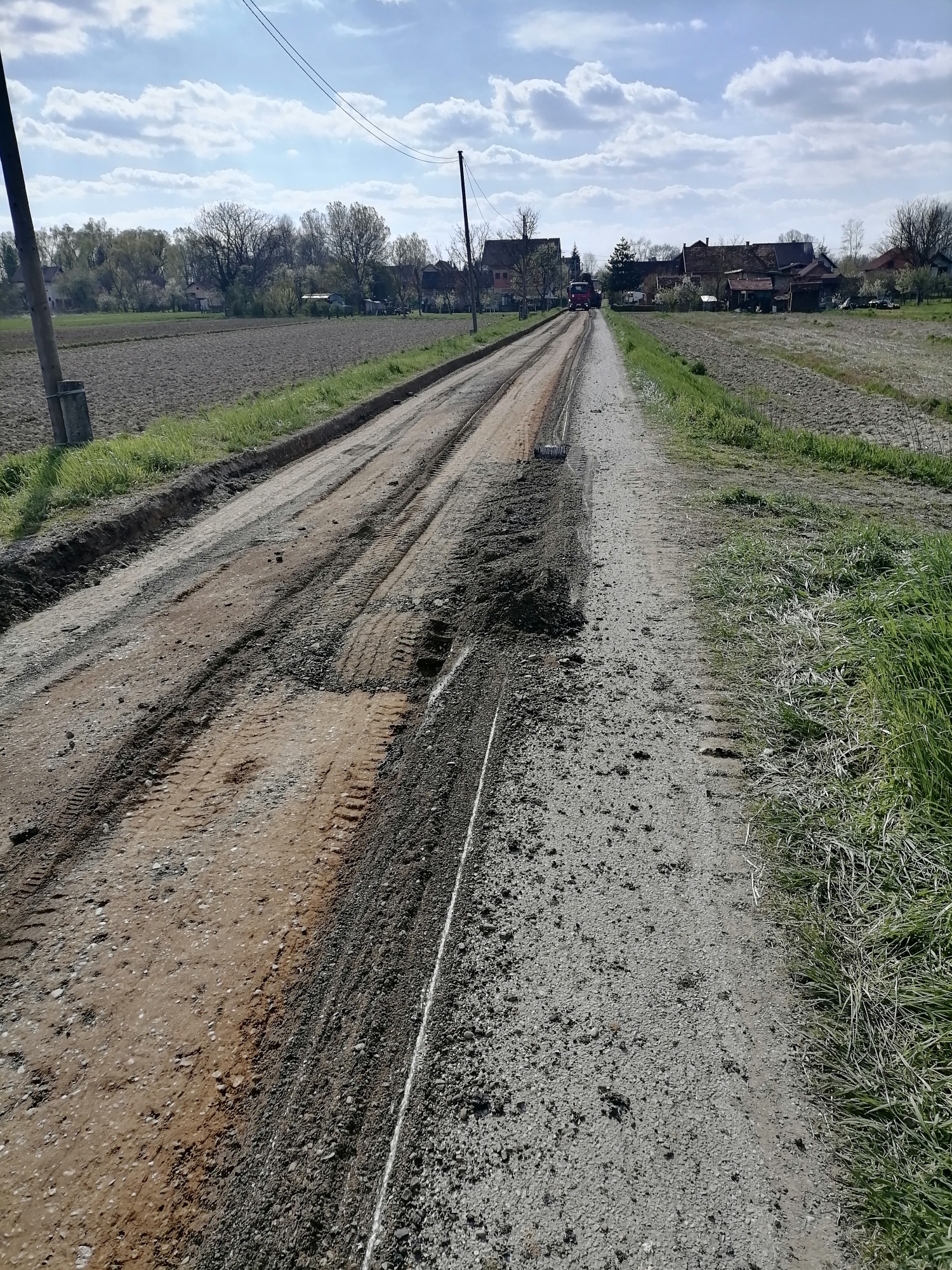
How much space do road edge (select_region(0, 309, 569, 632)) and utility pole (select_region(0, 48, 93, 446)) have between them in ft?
8.52

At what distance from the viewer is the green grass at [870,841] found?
2219mm

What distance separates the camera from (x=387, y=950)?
308cm

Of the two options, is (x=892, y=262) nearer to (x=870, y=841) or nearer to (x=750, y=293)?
(x=750, y=293)

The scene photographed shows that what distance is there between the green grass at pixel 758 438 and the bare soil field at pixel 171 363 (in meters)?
10.1

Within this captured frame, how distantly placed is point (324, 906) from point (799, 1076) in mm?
1924

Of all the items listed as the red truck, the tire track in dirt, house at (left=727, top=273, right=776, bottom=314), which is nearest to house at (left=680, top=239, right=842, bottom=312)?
house at (left=727, top=273, right=776, bottom=314)

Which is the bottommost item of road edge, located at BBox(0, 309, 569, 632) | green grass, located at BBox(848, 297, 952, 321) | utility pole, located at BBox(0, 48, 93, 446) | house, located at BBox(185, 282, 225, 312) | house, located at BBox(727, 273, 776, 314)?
road edge, located at BBox(0, 309, 569, 632)

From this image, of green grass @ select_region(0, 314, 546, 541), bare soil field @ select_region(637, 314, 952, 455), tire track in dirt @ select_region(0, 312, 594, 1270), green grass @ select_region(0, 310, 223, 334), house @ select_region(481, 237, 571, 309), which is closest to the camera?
tire track in dirt @ select_region(0, 312, 594, 1270)

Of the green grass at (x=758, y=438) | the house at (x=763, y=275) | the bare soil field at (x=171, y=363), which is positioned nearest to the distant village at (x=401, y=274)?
the house at (x=763, y=275)

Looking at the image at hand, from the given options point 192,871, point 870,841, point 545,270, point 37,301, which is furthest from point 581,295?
point 192,871

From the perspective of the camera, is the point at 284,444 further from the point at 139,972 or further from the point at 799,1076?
the point at 799,1076

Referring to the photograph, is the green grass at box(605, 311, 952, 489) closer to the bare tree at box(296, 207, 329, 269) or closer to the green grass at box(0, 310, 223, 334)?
the green grass at box(0, 310, 223, 334)

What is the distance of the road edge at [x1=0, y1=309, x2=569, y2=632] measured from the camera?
6660 millimetres

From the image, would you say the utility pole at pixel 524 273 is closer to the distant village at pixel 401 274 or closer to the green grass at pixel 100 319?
the distant village at pixel 401 274
